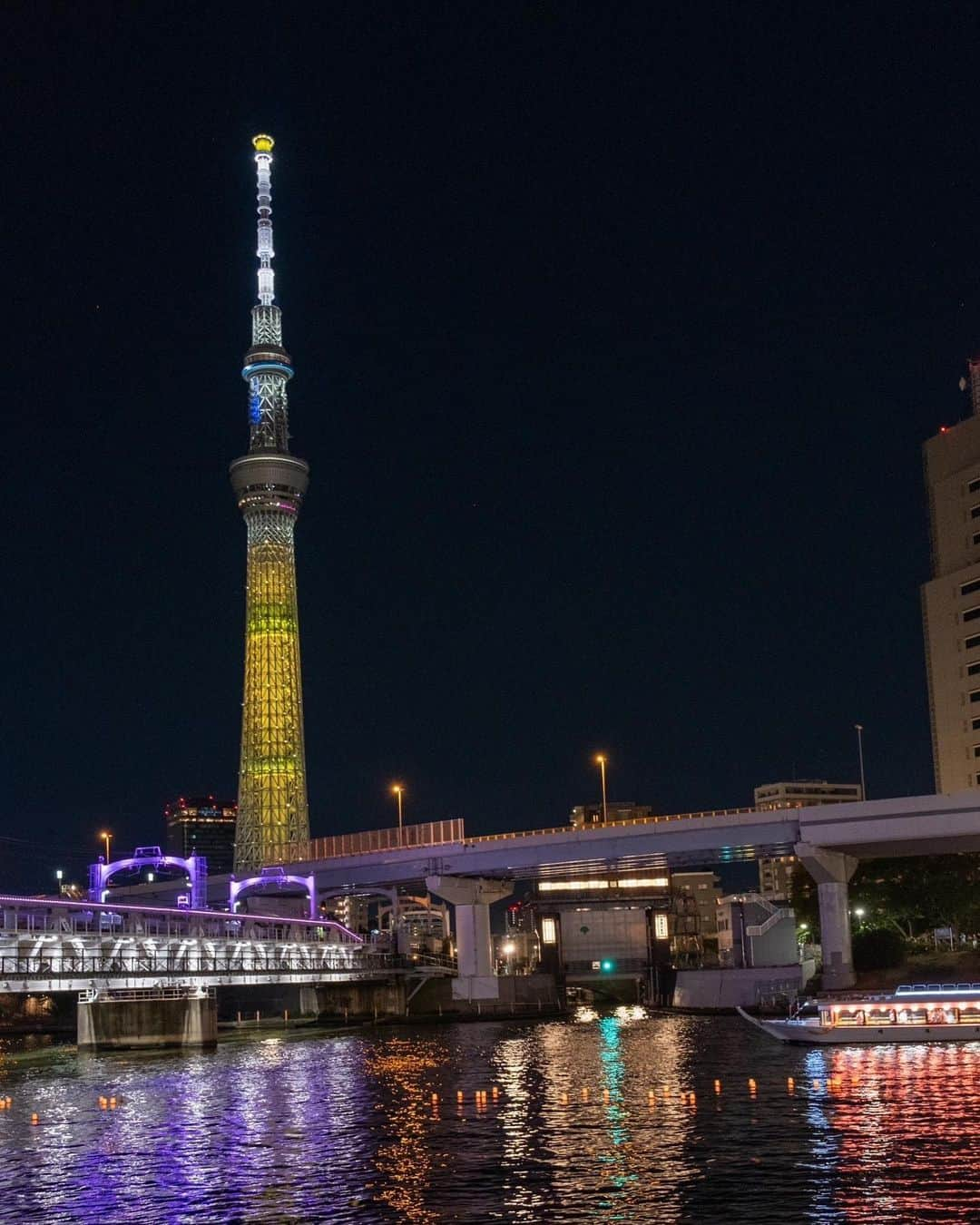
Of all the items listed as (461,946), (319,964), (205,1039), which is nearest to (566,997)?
(461,946)

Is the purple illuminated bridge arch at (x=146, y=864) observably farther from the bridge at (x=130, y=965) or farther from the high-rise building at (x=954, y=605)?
the high-rise building at (x=954, y=605)

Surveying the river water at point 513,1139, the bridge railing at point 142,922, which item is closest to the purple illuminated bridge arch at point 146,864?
the bridge railing at point 142,922

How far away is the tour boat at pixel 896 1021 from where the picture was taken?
79.7 m

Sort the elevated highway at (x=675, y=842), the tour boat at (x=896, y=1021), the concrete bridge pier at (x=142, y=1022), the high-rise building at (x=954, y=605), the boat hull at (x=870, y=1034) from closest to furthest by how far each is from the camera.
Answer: the boat hull at (x=870, y=1034) < the tour boat at (x=896, y=1021) < the concrete bridge pier at (x=142, y=1022) < the elevated highway at (x=675, y=842) < the high-rise building at (x=954, y=605)

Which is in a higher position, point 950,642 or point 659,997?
point 950,642

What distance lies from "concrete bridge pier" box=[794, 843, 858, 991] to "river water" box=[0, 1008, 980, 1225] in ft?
116

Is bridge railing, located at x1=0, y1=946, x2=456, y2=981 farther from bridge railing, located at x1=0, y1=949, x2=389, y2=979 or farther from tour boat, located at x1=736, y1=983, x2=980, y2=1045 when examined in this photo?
tour boat, located at x1=736, y1=983, x2=980, y2=1045

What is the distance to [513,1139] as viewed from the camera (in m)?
49.7

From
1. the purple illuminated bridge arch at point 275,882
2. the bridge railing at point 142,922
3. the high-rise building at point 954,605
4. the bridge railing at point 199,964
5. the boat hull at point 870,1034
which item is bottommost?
the boat hull at point 870,1034

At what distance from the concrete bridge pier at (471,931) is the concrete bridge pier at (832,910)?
117ft

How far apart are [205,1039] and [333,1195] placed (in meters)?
55.6

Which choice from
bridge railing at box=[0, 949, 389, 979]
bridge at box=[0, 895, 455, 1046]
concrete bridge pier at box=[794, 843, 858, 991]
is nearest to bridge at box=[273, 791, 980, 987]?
concrete bridge pier at box=[794, 843, 858, 991]

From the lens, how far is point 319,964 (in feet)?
426

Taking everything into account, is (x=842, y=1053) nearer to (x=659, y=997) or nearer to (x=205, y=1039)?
(x=205, y=1039)
